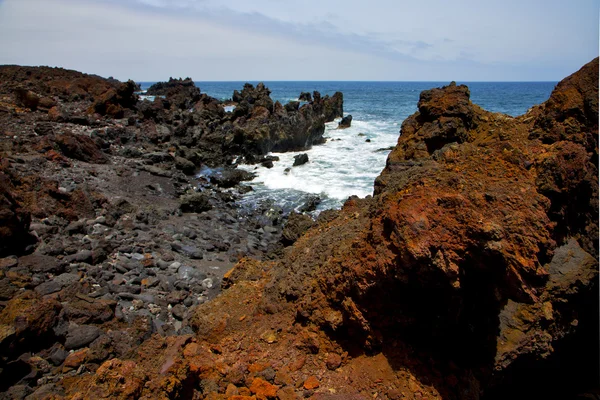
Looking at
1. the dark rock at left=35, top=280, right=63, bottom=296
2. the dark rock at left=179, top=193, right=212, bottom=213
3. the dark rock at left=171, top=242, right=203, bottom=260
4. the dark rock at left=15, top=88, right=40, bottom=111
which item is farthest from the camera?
the dark rock at left=15, top=88, right=40, bottom=111

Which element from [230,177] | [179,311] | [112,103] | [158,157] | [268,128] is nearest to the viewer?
[179,311]

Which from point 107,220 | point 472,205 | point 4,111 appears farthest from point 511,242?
point 4,111

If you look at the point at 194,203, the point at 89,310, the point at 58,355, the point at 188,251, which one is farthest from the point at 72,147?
the point at 58,355

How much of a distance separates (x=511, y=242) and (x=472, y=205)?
0.42m

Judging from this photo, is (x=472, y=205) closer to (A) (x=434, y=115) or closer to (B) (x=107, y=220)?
(A) (x=434, y=115)

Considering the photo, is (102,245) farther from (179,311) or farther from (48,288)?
(179,311)

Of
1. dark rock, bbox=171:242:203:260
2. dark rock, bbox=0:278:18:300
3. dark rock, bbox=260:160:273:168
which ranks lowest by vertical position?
dark rock, bbox=171:242:203:260

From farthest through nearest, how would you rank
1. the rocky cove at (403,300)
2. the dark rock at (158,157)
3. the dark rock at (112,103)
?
1. the dark rock at (112,103)
2. the dark rock at (158,157)
3. the rocky cove at (403,300)

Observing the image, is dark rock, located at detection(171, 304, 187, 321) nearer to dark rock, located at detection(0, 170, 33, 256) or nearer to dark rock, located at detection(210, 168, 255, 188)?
dark rock, located at detection(0, 170, 33, 256)

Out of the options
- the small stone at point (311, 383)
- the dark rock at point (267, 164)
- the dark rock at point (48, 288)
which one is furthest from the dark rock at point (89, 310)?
the dark rock at point (267, 164)

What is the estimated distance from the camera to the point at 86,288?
6145mm

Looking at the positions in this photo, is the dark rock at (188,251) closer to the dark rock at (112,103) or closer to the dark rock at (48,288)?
the dark rock at (48,288)

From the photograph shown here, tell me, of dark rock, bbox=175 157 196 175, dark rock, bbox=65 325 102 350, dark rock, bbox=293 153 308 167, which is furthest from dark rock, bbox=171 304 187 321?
dark rock, bbox=293 153 308 167

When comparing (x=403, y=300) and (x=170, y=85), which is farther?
(x=170, y=85)
